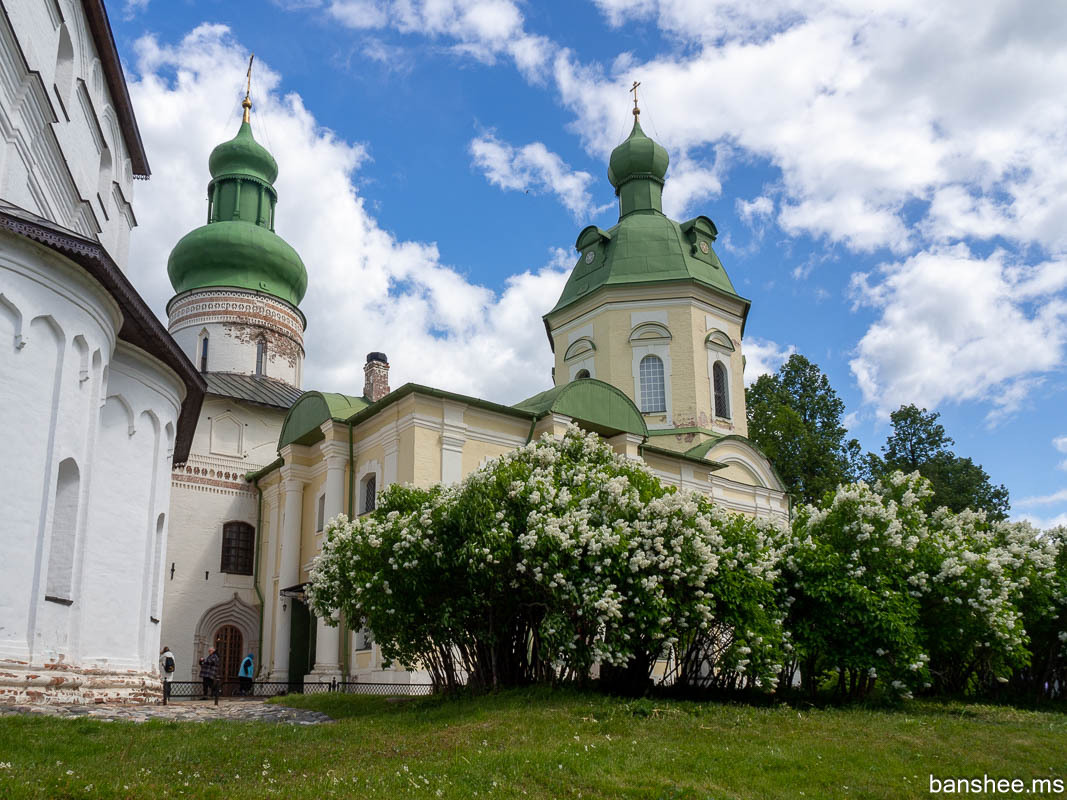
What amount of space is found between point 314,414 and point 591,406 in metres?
6.71

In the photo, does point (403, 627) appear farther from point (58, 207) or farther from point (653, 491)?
point (58, 207)

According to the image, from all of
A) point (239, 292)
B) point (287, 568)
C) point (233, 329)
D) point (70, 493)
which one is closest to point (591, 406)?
point (287, 568)

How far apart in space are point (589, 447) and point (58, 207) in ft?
32.8

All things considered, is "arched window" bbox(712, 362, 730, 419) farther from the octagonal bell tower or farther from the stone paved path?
the stone paved path

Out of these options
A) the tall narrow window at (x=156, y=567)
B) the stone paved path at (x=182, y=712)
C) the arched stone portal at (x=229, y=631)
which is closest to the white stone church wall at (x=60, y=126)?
the tall narrow window at (x=156, y=567)

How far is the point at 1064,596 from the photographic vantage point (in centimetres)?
1543

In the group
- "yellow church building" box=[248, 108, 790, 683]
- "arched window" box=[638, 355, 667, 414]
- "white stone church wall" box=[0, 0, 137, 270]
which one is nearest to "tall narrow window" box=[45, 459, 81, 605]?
"white stone church wall" box=[0, 0, 137, 270]

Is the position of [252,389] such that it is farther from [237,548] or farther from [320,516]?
[320,516]

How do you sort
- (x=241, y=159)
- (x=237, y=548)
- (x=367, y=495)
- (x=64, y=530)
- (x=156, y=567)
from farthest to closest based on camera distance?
(x=241, y=159)
(x=237, y=548)
(x=367, y=495)
(x=156, y=567)
(x=64, y=530)

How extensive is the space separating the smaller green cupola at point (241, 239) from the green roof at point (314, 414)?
25.6 ft

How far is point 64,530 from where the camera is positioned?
12.1 meters

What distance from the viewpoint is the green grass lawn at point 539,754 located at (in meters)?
7.05

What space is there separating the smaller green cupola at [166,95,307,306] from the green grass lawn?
20.7 metres

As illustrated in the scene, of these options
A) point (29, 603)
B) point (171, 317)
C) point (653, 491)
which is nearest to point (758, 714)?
point (653, 491)
